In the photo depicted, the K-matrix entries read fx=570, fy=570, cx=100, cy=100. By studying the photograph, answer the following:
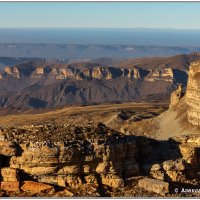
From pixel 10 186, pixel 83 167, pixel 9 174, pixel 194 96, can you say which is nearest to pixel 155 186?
pixel 83 167

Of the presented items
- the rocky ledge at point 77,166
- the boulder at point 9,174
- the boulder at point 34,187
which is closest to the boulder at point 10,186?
the rocky ledge at point 77,166

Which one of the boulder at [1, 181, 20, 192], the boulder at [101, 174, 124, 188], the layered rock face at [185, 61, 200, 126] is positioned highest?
the layered rock face at [185, 61, 200, 126]

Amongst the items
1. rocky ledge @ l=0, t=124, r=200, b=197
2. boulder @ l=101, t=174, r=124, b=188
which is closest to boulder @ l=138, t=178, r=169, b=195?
rocky ledge @ l=0, t=124, r=200, b=197

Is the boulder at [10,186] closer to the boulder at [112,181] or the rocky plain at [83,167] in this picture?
the rocky plain at [83,167]

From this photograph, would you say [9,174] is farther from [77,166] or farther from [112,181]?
[112,181]

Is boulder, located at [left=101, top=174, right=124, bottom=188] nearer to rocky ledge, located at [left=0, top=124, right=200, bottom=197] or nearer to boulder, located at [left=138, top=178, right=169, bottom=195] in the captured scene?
rocky ledge, located at [left=0, top=124, right=200, bottom=197]
